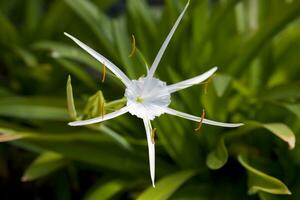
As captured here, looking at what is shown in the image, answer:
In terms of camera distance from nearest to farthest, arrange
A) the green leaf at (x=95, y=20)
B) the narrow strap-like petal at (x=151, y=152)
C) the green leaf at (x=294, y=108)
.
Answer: the narrow strap-like petal at (x=151, y=152), the green leaf at (x=294, y=108), the green leaf at (x=95, y=20)

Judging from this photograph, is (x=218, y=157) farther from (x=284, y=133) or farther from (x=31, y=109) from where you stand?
(x=31, y=109)

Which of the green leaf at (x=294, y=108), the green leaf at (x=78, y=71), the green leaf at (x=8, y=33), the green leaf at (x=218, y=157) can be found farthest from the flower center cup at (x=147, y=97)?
the green leaf at (x=8, y=33)

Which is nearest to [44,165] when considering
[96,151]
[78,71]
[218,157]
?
[96,151]

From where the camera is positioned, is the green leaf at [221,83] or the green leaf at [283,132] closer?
the green leaf at [283,132]

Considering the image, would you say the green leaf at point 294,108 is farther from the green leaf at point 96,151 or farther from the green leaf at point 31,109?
the green leaf at point 31,109

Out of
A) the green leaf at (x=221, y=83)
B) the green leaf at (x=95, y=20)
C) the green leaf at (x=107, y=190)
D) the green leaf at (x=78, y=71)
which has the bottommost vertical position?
the green leaf at (x=107, y=190)

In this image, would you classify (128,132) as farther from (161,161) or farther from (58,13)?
(58,13)

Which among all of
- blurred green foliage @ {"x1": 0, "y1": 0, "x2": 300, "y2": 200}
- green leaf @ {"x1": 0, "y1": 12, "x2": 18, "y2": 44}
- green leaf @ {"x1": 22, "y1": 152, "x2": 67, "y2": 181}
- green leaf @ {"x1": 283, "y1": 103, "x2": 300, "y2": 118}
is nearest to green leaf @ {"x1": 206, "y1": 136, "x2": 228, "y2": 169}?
blurred green foliage @ {"x1": 0, "y1": 0, "x2": 300, "y2": 200}

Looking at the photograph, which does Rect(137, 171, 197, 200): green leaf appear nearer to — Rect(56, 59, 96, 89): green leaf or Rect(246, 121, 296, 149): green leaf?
Rect(246, 121, 296, 149): green leaf
